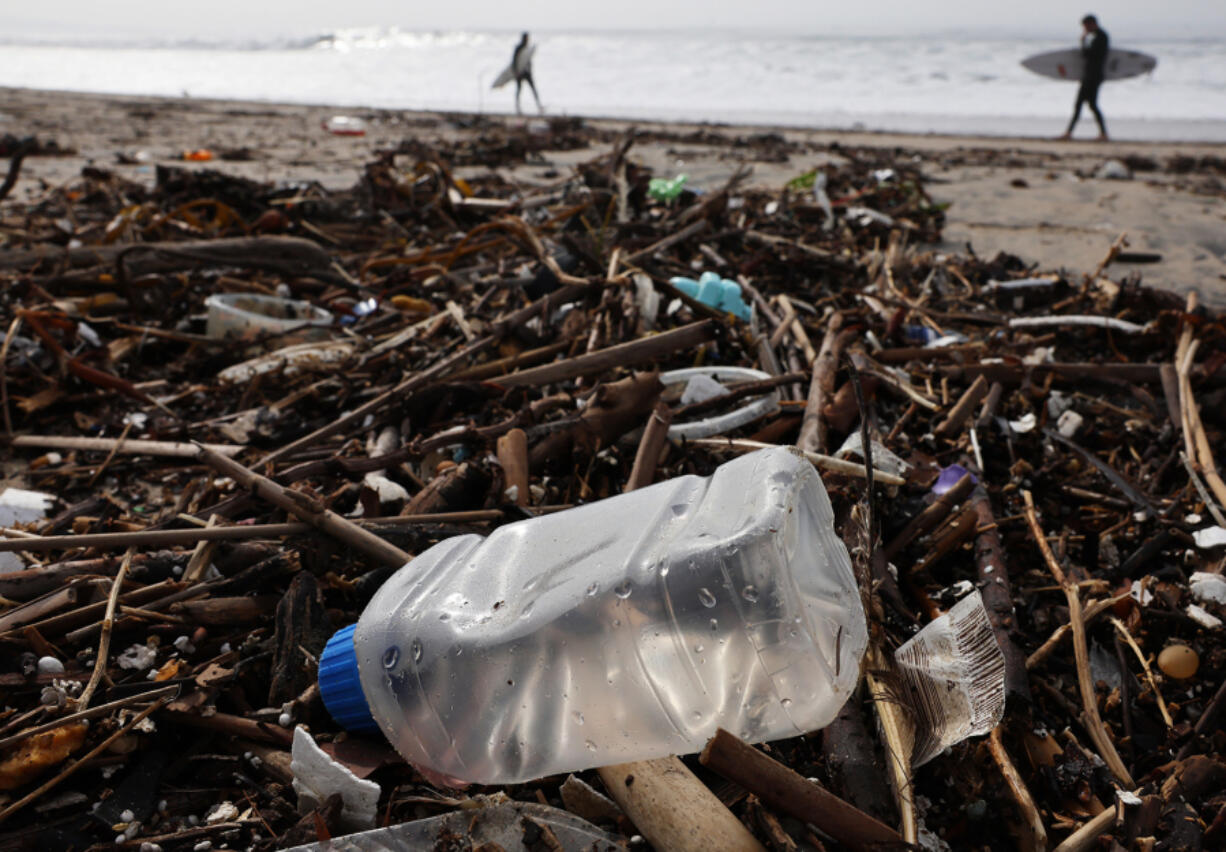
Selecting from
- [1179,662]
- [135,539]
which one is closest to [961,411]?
[1179,662]

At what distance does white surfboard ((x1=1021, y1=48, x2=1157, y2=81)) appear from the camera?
50.9ft

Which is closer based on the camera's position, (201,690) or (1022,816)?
(1022,816)

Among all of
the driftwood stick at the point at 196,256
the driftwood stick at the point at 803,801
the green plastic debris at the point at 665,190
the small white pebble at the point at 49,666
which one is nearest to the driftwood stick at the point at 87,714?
the small white pebble at the point at 49,666

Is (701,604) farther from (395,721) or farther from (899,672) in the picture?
(395,721)

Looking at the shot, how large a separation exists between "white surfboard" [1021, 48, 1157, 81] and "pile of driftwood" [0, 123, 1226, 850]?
51.0 feet

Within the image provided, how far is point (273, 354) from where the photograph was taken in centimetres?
299

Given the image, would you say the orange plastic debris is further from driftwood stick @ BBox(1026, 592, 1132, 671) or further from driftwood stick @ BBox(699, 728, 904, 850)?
driftwood stick @ BBox(1026, 592, 1132, 671)

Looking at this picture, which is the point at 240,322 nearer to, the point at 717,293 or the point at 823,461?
the point at 717,293

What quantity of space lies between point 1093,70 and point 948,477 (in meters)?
15.0

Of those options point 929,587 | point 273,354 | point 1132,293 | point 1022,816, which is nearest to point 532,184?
point 273,354

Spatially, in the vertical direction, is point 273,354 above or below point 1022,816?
above

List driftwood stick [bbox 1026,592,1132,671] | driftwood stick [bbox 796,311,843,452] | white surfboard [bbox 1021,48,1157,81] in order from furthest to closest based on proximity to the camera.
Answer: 1. white surfboard [bbox 1021,48,1157,81]
2. driftwood stick [bbox 796,311,843,452]
3. driftwood stick [bbox 1026,592,1132,671]

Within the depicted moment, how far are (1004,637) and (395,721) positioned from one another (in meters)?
1.22

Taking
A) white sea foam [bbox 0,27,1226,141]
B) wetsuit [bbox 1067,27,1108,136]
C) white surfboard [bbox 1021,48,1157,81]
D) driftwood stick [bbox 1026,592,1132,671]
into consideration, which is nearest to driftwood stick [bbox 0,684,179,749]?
driftwood stick [bbox 1026,592,1132,671]
